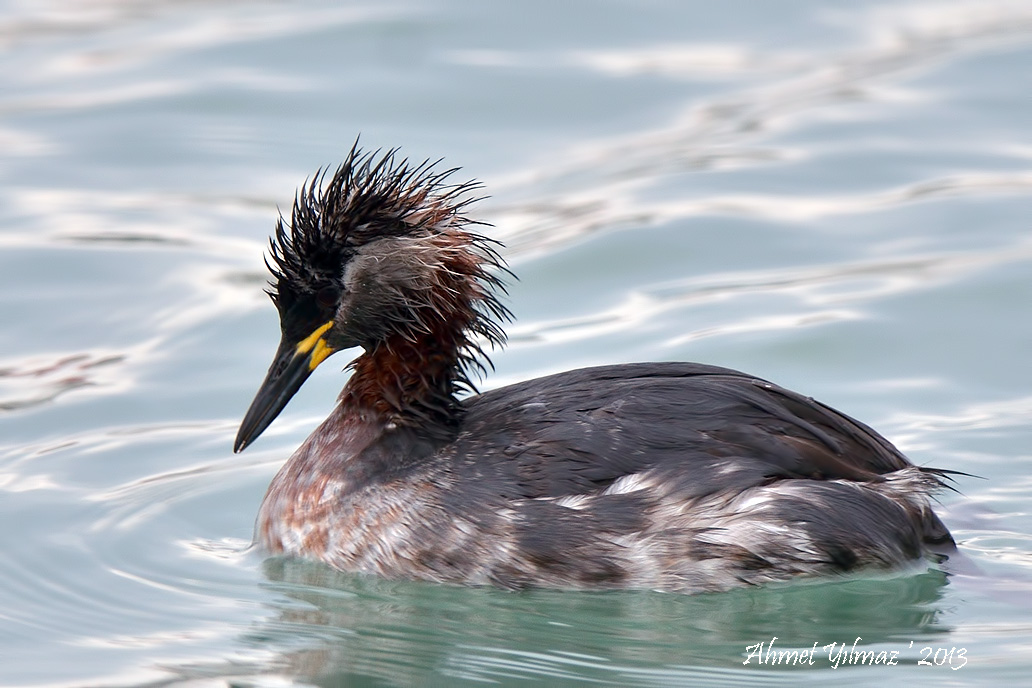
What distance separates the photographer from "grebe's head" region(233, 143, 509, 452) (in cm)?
730

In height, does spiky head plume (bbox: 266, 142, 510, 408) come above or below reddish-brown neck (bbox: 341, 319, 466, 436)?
above

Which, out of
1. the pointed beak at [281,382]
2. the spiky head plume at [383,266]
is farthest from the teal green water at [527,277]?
the spiky head plume at [383,266]

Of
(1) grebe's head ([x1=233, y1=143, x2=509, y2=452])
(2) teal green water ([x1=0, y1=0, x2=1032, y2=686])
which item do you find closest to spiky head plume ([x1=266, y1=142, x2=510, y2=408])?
(1) grebe's head ([x1=233, y1=143, x2=509, y2=452])

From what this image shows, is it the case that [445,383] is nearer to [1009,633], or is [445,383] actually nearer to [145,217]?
[1009,633]

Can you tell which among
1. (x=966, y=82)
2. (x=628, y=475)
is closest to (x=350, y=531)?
(x=628, y=475)

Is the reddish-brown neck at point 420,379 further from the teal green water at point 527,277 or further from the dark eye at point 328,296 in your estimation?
the teal green water at point 527,277

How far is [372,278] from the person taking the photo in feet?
24.1

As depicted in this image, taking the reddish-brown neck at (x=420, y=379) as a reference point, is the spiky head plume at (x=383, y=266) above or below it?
above

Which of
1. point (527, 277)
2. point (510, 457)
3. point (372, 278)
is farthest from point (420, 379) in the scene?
point (527, 277)

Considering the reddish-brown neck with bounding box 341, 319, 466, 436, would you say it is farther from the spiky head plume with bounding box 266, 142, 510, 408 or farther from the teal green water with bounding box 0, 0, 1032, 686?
the teal green water with bounding box 0, 0, 1032, 686

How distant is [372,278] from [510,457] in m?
1.00

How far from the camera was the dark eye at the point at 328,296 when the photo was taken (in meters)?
7.41

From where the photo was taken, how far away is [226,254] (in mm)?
11273

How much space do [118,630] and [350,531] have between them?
41.9 inches
